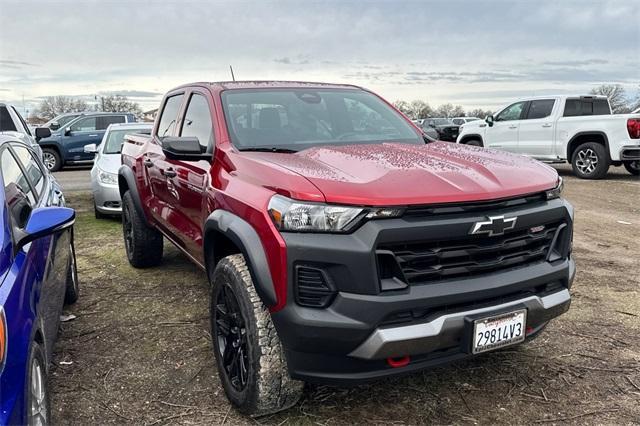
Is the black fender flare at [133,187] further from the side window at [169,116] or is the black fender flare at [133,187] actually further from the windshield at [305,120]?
the windshield at [305,120]

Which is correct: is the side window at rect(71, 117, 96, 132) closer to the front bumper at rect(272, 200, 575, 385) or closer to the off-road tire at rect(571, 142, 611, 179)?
the off-road tire at rect(571, 142, 611, 179)

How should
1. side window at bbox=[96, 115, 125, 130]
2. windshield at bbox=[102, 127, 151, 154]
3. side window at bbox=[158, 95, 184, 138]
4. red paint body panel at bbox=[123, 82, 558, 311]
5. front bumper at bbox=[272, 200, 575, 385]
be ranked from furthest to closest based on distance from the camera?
side window at bbox=[96, 115, 125, 130], windshield at bbox=[102, 127, 151, 154], side window at bbox=[158, 95, 184, 138], red paint body panel at bbox=[123, 82, 558, 311], front bumper at bbox=[272, 200, 575, 385]

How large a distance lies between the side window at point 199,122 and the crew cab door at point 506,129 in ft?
35.8

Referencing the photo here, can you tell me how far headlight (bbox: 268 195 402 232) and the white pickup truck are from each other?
1103cm

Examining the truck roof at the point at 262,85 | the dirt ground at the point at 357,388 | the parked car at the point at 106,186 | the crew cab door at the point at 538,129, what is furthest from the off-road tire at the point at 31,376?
the crew cab door at the point at 538,129

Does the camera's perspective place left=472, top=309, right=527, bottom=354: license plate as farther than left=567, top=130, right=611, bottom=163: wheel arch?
No

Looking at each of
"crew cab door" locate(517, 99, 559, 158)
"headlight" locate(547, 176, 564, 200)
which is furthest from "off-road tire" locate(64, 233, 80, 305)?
"crew cab door" locate(517, 99, 559, 158)

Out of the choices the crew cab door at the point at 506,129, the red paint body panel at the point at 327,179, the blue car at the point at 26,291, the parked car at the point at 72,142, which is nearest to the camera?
the blue car at the point at 26,291

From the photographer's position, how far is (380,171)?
267cm

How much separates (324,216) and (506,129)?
40.7 ft

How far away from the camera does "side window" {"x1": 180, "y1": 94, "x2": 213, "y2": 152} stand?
3633 millimetres

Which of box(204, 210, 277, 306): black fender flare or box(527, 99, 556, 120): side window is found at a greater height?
box(527, 99, 556, 120): side window

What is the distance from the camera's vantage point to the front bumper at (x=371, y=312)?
232 centimetres

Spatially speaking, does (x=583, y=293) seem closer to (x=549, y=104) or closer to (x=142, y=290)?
(x=142, y=290)
